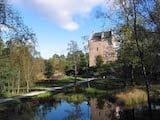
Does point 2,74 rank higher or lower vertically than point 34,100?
higher

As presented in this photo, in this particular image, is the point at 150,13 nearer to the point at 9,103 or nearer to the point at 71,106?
the point at 71,106

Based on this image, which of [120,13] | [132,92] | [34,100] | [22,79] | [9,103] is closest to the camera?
[120,13]

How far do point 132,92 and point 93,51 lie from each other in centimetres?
6736

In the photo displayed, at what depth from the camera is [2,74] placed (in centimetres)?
3719

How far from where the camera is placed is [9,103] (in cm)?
3052

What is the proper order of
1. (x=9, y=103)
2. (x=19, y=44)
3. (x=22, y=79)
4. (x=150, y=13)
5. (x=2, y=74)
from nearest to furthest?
(x=19, y=44)
(x=150, y=13)
(x=9, y=103)
(x=2, y=74)
(x=22, y=79)

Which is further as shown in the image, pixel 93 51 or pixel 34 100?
pixel 93 51

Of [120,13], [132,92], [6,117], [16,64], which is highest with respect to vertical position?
[120,13]

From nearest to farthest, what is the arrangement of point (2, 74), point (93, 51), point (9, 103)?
1. point (9, 103)
2. point (2, 74)
3. point (93, 51)

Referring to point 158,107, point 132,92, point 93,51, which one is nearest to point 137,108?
point 158,107

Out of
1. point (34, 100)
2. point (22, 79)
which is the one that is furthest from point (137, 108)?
point (22, 79)

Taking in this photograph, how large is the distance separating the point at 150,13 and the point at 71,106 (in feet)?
58.1

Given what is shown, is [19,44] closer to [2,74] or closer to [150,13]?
[150,13]

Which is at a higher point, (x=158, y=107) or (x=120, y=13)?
(x=120, y=13)
